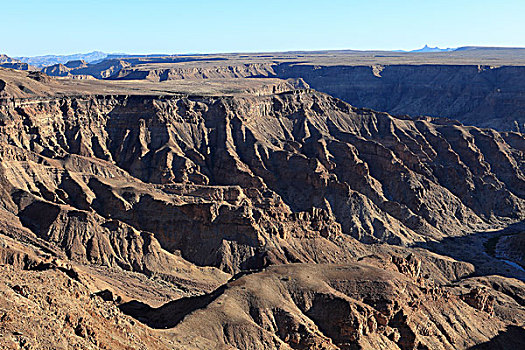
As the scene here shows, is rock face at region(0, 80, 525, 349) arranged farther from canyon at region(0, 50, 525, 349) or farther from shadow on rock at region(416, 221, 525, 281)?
shadow on rock at region(416, 221, 525, 281)

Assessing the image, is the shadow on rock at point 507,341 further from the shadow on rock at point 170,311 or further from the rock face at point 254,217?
the shadow on rock at point 170,311

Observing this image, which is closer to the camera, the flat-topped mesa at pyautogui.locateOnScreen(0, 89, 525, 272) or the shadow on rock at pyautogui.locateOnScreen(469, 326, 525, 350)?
the shadow on rock at pyautogui.locateOnScreen(469, 326, 525, 350)

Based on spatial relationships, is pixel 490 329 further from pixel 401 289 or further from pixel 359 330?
pixel 359 330

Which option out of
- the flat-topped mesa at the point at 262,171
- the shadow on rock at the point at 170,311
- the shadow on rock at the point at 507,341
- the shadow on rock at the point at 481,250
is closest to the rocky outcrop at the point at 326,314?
the shadow on rock at the point at 170,311

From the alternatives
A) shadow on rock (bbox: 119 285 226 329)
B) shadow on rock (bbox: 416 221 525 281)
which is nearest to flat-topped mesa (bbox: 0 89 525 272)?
shadow on rock (bbox: 416 221 525 281)

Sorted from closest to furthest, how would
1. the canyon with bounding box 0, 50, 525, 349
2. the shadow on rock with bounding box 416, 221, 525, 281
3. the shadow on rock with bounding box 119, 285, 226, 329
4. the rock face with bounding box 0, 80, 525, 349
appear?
the shadow on rock with bounding box 119, 285, 226, 329 → the canyon with bounding box 0, 50, 525, 349 → the rock face with bounding box 0, 80, 525, 349 → the shadow on rock with bounding box 416, 221, 525, 281

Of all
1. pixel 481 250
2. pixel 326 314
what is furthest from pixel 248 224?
pixel 481 250
